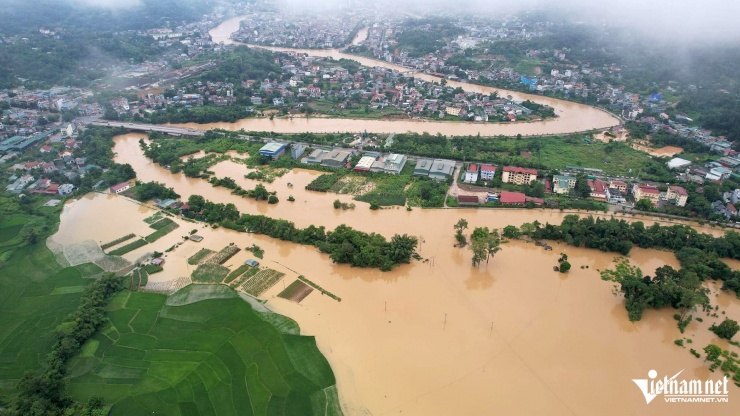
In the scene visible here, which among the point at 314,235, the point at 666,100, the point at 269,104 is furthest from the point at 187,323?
the point at 666,100

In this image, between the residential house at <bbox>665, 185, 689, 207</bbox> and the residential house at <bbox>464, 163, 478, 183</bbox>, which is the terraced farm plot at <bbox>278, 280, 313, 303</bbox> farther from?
the residential house at <bbox>665, 185, 689, 207</bbox>

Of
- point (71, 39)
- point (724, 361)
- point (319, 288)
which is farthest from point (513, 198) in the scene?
point (71, 39)

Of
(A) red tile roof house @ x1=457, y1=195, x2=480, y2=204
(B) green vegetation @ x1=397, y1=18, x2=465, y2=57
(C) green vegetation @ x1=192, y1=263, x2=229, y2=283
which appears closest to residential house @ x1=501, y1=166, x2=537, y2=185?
(A) red tile roof house @ x1=457, y1=195, x2=480, y2=204

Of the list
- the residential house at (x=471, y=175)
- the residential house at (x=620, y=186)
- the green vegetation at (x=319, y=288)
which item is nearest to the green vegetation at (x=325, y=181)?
the residential house at (x=471, y=175)

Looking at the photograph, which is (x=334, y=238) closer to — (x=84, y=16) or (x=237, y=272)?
(x=237, y=272)

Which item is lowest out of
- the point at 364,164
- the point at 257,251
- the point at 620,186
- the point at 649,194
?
the point at 257,251

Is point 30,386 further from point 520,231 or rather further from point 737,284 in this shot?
point 737,284
